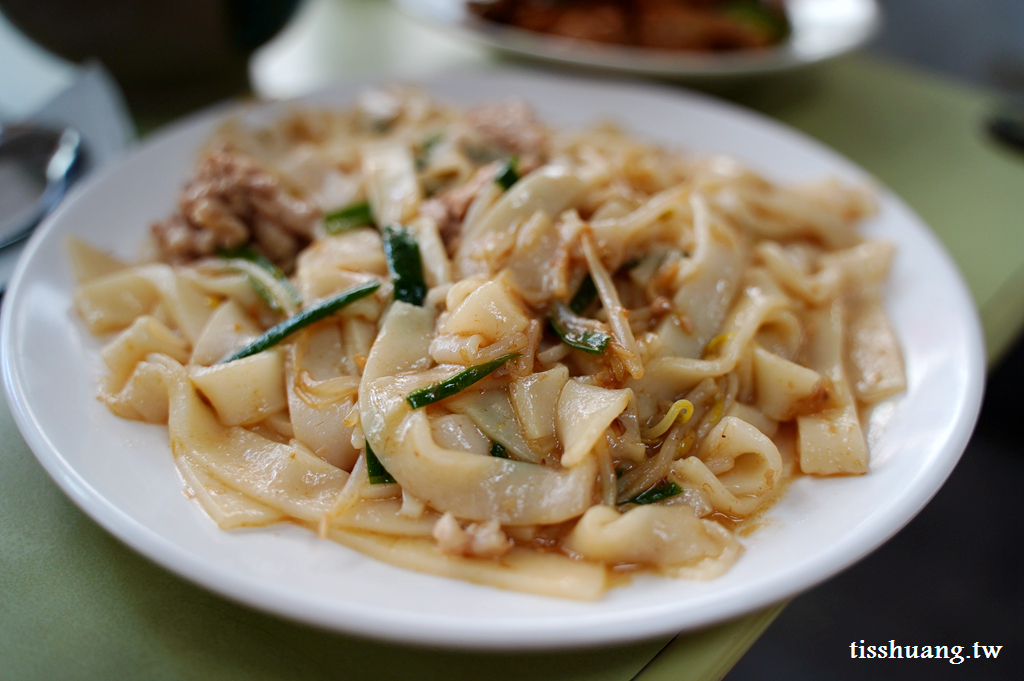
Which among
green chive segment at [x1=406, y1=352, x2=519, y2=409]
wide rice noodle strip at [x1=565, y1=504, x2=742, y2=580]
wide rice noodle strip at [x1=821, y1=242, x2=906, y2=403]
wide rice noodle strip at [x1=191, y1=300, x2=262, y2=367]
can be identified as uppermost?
green chive segment at [x1=406, y1=352, x2=519, y2=409]

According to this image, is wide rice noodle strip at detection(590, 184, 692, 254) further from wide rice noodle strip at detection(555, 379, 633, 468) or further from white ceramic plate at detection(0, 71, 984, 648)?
white ceramic plate at detection(0, 71, 984, 648)

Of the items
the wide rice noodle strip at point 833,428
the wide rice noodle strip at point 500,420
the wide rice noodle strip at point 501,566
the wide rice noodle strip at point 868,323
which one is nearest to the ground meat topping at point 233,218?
the wide rice noodle strip at point 500,420

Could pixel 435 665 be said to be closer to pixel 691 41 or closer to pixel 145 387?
pixel 145 387

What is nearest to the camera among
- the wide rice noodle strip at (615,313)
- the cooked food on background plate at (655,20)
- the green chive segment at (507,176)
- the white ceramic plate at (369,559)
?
the white ceramic plate at (369,559)

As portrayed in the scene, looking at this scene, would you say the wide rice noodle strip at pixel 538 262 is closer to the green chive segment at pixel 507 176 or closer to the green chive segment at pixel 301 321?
the green chive segment at pixel 507 176

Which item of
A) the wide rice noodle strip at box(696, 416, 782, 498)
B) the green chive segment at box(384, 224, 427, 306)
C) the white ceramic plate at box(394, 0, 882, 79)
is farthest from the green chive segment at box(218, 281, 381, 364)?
the white ceramic plate at box(394, 0, 882, 79)

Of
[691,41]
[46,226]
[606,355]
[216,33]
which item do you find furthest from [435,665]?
[691,41]
